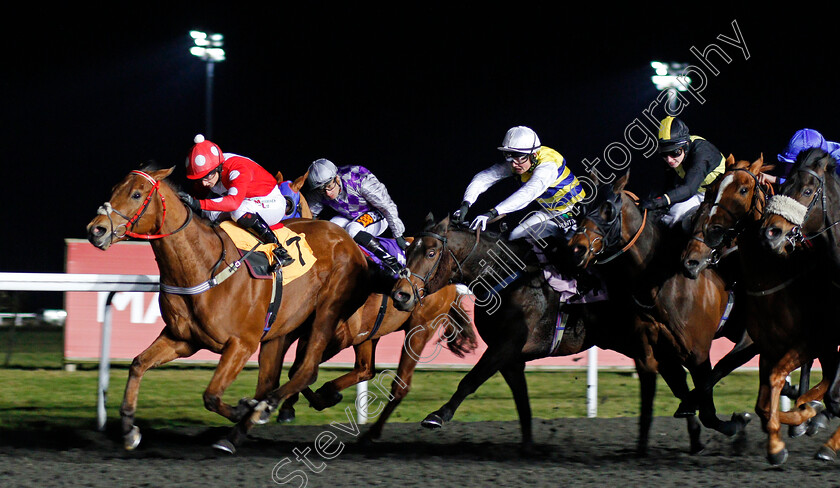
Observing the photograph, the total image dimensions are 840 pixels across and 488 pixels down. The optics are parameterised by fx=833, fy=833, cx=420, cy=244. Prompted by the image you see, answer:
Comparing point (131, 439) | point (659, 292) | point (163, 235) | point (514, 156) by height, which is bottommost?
point (131, 439)

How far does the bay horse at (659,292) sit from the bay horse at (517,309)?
15 centimetres

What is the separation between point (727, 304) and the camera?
212 inches

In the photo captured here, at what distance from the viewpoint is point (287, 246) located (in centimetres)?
521

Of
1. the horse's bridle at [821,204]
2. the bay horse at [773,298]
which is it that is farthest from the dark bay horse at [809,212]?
the bay horse at [773,298]

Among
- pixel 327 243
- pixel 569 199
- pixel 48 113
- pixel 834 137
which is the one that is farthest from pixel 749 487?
pixel 48 113

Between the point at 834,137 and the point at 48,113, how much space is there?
66.2 feet

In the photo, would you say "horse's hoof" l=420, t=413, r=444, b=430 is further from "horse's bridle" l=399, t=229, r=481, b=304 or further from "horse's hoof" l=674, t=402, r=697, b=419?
"horse's hoof" l=674, t=402, r=697, b=419

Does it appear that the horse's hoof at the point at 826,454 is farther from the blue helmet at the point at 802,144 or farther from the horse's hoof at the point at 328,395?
the horse's hoof at the point at 328,395

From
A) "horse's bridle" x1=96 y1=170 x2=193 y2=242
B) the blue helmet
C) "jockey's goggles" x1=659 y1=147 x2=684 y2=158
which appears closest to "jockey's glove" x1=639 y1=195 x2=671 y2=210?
"jockey's goggles" x1=659 y1=147 x2=684 y2=158

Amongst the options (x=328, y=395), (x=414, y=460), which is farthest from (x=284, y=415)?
(x=414, y=460)

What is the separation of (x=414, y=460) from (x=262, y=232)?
5.30 ft

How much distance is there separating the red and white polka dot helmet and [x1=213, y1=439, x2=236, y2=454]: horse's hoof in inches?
60.9

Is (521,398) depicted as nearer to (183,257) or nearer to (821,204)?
(821,204)

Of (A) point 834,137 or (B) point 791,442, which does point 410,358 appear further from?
(A) point 834,137
